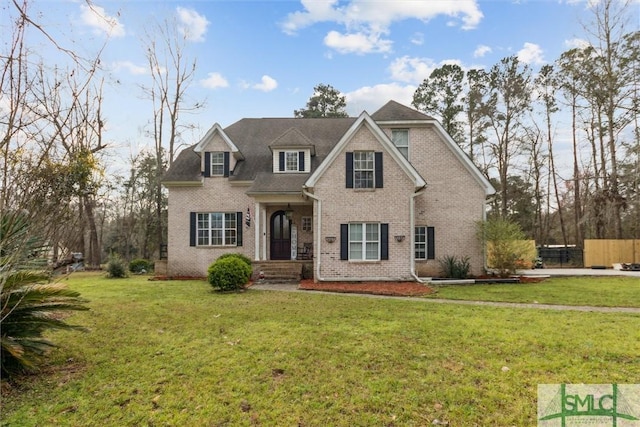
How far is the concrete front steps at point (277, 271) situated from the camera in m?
14.7

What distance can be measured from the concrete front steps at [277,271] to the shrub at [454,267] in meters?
6.31

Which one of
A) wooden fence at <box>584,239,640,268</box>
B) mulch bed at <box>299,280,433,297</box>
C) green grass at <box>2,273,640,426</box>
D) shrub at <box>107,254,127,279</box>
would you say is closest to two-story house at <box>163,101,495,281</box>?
mulch bed at <box>299,280,433,297</box>

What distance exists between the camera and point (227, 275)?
458 inches

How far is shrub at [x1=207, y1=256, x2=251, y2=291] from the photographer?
11609mm

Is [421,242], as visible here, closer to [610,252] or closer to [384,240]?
[384,240]

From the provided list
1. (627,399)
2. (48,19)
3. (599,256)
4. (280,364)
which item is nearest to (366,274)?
(280,364)

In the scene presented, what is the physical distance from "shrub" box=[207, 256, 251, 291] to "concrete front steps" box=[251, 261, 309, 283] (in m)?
2.79

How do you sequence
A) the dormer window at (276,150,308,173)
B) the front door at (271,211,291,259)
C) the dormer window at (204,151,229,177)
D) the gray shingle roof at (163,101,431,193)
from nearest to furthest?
the gray shingle roof at (163,101,431,193), the dormer window at (276,150,308,173), the dormer window at (204,151,229,177), the front door at (271,211,291,259)

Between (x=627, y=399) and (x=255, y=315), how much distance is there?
6.59 metres

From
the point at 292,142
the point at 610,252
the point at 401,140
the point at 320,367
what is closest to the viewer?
the point at 320,367

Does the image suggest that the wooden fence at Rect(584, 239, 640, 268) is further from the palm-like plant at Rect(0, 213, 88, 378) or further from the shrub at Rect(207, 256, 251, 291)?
the palm-like plant at Rect(0, 213, 88, 378)

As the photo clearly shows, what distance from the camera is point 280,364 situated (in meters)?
4.98

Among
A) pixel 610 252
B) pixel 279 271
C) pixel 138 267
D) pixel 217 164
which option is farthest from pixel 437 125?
pixel 138 267

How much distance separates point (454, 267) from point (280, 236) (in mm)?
8413
